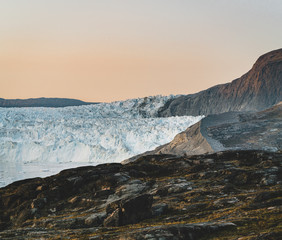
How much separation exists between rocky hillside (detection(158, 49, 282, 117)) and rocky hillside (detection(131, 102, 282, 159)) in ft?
95.3

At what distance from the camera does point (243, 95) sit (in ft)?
246

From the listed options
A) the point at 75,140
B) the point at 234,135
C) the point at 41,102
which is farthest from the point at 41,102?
the point at 234,135

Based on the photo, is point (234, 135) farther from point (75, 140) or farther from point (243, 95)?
point (243, 95)

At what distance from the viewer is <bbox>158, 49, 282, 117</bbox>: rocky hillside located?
69688mm

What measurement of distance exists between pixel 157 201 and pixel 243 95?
62.7 meters

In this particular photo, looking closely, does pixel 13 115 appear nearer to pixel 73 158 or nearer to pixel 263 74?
pixel 73 158

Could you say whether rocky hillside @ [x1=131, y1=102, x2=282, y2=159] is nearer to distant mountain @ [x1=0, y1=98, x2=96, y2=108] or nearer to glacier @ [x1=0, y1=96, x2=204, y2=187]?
glacier @ [x1=0, y1=96, x2=204, y2=187]

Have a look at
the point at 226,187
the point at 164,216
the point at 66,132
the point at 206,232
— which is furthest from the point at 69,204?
the point at 66,132

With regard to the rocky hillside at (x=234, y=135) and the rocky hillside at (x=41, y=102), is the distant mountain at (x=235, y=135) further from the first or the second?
the rocky hillside at (x=41, y=102)

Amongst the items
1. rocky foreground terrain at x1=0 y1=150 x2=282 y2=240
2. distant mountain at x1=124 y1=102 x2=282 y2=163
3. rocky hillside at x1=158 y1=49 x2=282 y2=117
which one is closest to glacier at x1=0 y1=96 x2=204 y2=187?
distant mountain at x1=124 y1=102 x2=282 y2=163

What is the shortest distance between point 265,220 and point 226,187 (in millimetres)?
6874

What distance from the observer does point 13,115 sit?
221 feet

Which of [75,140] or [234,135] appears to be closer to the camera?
[234,135]

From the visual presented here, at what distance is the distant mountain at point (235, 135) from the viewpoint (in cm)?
3331
